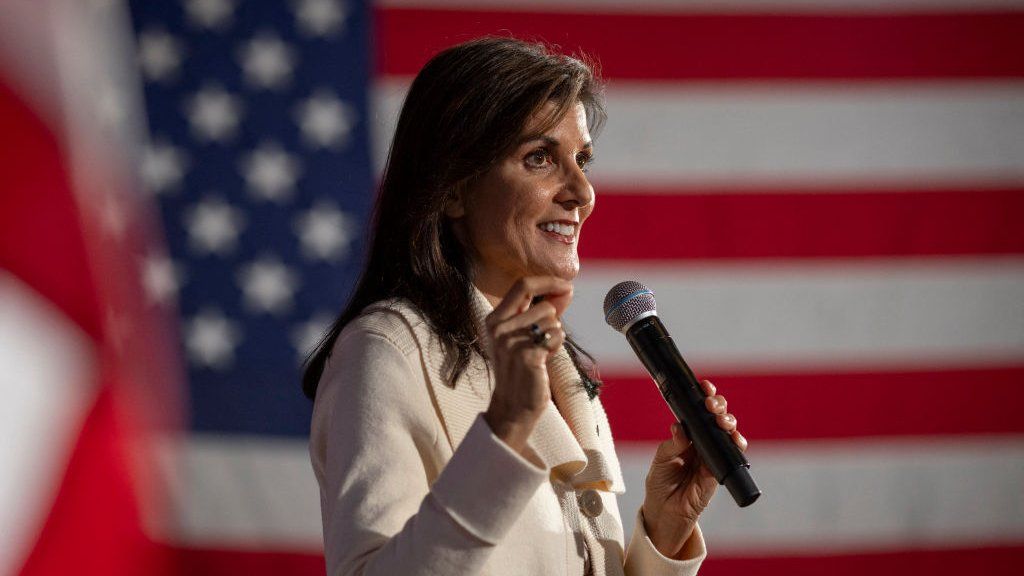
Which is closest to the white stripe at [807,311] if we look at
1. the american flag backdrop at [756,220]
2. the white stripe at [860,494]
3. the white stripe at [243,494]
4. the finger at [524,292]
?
the american flag backdrop at [756,220]

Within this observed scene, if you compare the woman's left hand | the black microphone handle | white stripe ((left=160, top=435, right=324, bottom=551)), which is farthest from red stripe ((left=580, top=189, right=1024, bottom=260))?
the black microphone handle

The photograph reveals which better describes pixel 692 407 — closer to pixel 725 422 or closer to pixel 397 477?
pixel 725 422

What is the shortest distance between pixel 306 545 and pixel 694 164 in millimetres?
1213

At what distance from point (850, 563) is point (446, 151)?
1.65 meters

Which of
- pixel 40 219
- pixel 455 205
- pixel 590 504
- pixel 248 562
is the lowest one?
pixel 248 562

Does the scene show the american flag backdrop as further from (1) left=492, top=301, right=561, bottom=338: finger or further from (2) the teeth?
(1) left=492, top=301, right=561, bottom=338: finger

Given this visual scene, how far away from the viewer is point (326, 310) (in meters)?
2.16

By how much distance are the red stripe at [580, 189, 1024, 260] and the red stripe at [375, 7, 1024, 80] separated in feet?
0.93

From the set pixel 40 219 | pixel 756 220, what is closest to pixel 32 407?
pixel 40 219

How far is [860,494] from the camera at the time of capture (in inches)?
89.3

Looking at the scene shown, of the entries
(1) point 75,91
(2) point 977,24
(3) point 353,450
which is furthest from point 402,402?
(2) point 977,24

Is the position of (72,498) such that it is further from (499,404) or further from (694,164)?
(694,164)

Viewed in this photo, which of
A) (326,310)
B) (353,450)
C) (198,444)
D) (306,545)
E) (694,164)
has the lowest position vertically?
(306,545)

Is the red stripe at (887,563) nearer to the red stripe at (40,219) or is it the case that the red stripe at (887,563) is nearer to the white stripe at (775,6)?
the white stripe at (775,6)
